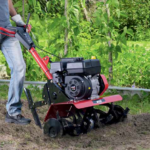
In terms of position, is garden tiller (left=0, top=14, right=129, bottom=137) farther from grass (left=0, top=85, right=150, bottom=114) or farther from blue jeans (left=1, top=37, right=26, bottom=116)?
grass (left=0, top=85, right=150, bottom=114)

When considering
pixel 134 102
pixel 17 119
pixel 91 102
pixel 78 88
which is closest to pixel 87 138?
pixel 91 102

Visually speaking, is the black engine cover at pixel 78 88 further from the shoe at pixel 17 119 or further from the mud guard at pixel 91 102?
the shoe at pixel 17 119

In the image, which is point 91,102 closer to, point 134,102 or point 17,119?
point 17,119

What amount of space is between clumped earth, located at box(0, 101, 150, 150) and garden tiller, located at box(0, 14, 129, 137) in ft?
0.29

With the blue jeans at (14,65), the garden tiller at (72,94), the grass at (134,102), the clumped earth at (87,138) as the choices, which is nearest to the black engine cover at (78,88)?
the garden tiller at (72,94)

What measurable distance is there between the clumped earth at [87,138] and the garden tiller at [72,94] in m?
0.09

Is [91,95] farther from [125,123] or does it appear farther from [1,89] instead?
[1,89]

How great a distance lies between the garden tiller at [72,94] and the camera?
3996mm

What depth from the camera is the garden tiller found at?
4.00 m

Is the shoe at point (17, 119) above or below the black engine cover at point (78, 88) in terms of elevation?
below

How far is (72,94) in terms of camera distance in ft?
13.2

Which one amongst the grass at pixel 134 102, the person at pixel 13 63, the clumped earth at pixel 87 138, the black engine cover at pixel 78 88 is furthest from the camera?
the grass at pixel 134 102

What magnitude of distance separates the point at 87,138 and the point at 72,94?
0.47 m

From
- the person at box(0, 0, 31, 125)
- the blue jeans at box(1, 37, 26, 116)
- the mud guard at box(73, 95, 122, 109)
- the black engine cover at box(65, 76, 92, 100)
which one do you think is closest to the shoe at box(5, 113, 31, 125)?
the person at box(0, 0, 31, 125)
